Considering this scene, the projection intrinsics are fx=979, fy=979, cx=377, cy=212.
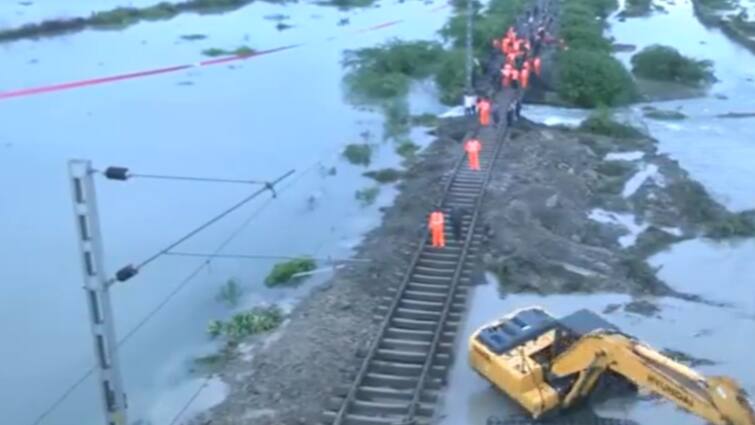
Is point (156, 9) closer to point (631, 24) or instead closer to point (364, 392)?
point (631, 24)

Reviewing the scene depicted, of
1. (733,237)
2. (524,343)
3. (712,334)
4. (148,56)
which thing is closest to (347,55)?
(148,56)

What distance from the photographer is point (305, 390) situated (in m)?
14.8

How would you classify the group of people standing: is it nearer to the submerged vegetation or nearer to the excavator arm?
the submerged vegetation

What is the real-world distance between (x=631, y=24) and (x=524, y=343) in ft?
159

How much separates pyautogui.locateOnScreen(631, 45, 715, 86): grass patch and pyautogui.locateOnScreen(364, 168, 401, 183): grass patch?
19607mm

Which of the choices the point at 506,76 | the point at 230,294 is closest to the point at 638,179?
the point at 506,76

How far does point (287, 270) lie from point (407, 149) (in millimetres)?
10431

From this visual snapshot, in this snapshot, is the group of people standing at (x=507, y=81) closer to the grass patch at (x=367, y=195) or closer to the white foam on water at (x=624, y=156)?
the grass patch at (x=367, y=195)

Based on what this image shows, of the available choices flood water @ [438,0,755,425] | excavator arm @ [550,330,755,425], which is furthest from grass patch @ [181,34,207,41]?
excavator arm @ [550,330,755,425]

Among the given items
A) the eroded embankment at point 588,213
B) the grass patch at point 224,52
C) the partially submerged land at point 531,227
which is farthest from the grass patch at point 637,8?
the eroded embankment at point 588,213

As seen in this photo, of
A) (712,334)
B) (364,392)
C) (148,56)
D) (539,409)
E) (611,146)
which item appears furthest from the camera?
(148,56)

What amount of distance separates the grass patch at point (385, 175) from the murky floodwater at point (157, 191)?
335 mm

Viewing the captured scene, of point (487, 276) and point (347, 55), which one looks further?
point (347, 55)

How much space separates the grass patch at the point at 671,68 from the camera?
4184 centimetres
